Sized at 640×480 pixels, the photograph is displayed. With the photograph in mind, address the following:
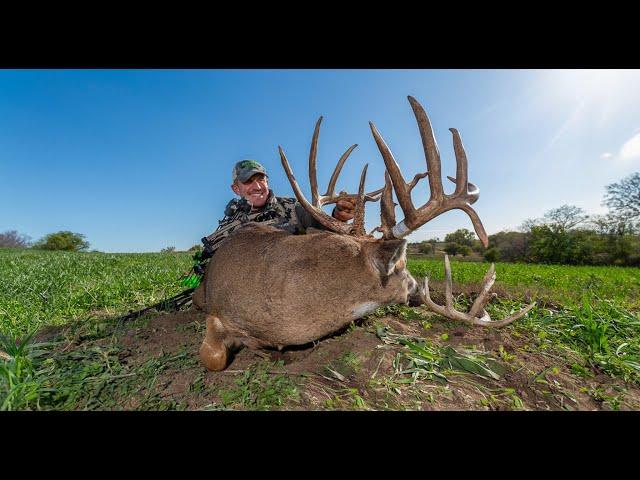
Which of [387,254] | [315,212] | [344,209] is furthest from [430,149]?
[344,209]

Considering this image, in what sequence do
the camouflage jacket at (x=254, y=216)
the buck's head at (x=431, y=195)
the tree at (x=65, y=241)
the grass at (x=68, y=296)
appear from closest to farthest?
the buck's head at (x=431, y=195)
the grass at (x=68, y=296)
the camouflage jacket at (x=254, y=216)
the tree at (x=65, y=241)

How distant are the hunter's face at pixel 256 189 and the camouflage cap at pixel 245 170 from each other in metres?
0.08

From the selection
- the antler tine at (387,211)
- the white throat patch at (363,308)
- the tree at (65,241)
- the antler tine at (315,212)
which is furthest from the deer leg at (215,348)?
the tree at (65,241)

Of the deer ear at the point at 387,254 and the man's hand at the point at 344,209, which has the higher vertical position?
the man's hand at the point at 344,209

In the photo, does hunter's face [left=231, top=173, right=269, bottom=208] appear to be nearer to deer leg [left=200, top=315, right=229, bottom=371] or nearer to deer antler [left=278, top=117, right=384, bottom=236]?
deer antler [left=278, top=117, right=384, bottom=236]

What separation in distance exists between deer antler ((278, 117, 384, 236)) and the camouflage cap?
114 cm

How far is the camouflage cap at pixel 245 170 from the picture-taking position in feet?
14.3

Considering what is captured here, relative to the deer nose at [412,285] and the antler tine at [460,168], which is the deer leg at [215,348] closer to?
the deer nose at [412,285]

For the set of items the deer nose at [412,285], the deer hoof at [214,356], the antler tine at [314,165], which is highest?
the antler tine at [314,165]
